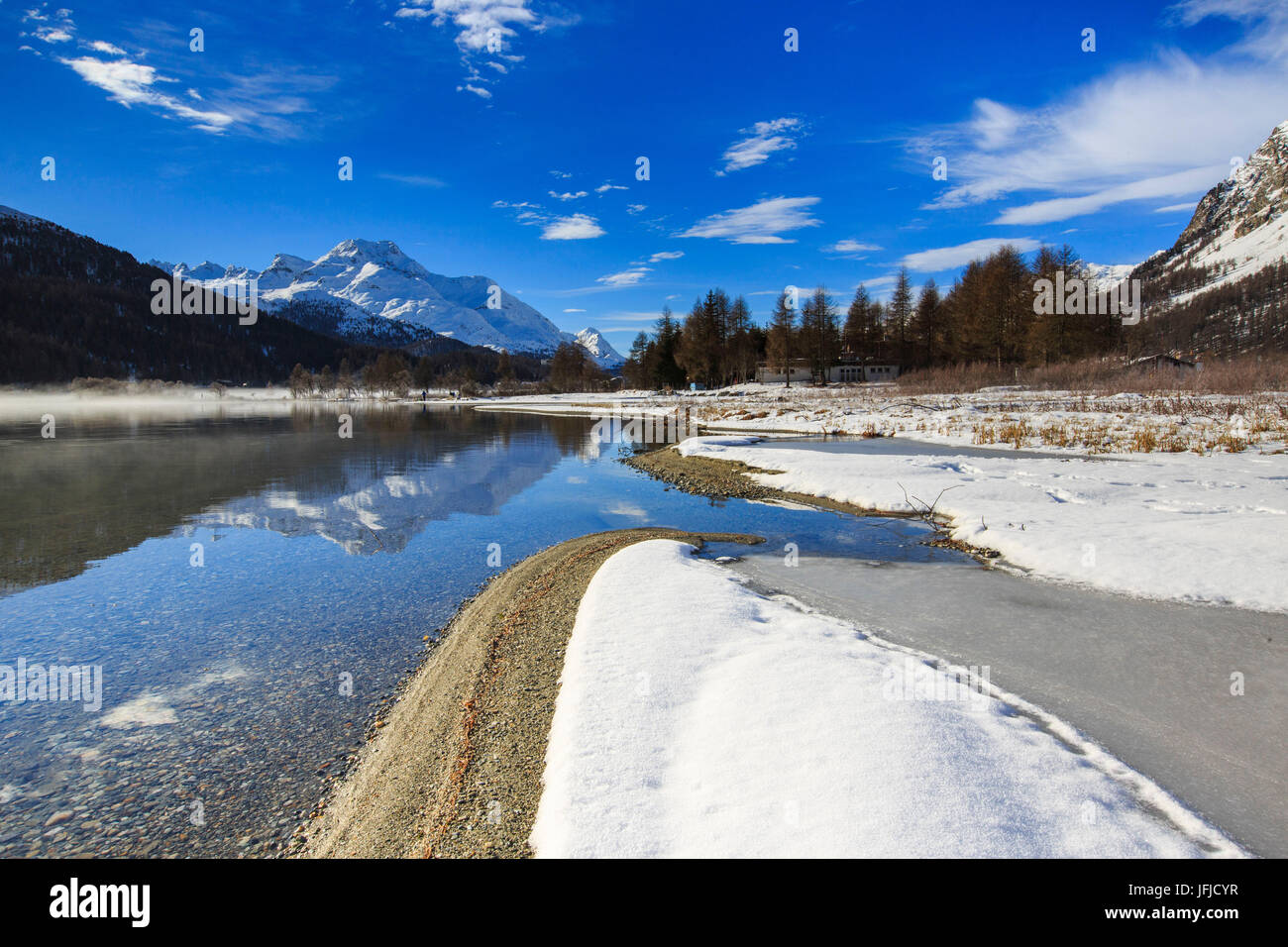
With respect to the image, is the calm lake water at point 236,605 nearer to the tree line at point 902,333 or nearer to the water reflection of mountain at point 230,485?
the water reflection of mountain at point 230,485

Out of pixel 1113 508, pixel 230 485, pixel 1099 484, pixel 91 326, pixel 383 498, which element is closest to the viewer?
pixel 1113 508

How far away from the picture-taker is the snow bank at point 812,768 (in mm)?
3037

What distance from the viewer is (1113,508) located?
11.2 m

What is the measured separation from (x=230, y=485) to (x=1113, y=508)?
2487 cm

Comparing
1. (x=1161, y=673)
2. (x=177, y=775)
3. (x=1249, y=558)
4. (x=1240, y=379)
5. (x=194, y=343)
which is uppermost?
(x=194, y=343)

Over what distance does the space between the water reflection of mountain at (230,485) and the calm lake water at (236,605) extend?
12 centimetres

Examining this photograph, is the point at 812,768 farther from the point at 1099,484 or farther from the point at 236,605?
the point at 1099,484

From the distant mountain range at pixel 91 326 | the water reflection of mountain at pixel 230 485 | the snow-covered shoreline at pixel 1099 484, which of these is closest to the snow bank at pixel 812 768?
the snow-covered shoreline at pixel 1099 484

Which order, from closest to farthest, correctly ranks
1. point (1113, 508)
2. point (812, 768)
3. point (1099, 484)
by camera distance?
point (812, 768) < point (1113, 508) < point (1099, 484)

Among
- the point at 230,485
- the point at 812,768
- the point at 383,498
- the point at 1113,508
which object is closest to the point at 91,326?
the point at 230,485
